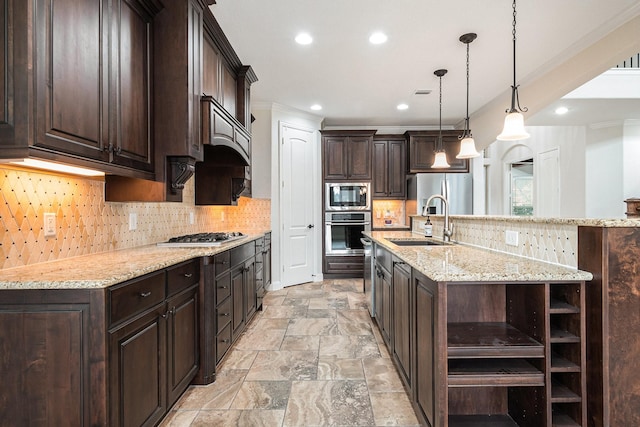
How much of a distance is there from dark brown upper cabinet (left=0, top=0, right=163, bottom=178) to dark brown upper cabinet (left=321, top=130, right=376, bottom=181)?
12.3ft

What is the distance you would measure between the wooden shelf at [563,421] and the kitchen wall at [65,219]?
2.56 metres

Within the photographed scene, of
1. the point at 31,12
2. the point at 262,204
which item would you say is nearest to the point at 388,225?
the point at 262,204

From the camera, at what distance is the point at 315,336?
123 inches

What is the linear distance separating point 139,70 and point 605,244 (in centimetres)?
258

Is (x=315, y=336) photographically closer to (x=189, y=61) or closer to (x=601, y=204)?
(x=189, y=61)

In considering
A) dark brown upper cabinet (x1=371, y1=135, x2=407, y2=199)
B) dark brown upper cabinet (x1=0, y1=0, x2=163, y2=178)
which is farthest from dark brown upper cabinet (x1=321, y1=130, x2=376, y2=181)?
dark brown upper cabinet (x1=0, y1=0, x2=163, y2=178)

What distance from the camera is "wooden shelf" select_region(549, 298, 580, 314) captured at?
1400mm

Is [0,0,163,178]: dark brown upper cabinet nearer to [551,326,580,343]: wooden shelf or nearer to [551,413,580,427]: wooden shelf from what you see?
[551,326,580,343]: wooden shelf

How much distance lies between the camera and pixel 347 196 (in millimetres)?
5695

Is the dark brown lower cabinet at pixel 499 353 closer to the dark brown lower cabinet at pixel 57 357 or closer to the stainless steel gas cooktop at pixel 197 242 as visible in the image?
the dark brown lower cabinet at pixel 57 357

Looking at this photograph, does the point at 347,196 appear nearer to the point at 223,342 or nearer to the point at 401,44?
the point at 401,44

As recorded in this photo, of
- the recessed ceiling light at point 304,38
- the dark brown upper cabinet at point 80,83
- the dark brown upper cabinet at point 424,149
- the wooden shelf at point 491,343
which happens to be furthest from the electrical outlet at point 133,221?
the dark brown upper cabinet at point 424,149

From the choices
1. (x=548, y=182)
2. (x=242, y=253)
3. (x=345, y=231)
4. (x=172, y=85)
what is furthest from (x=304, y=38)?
(x=548, y=182)

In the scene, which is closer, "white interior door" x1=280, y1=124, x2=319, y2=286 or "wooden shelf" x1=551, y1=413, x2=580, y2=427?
"wooden shelf" x1=551, y1=413, x2=580, y2=427
